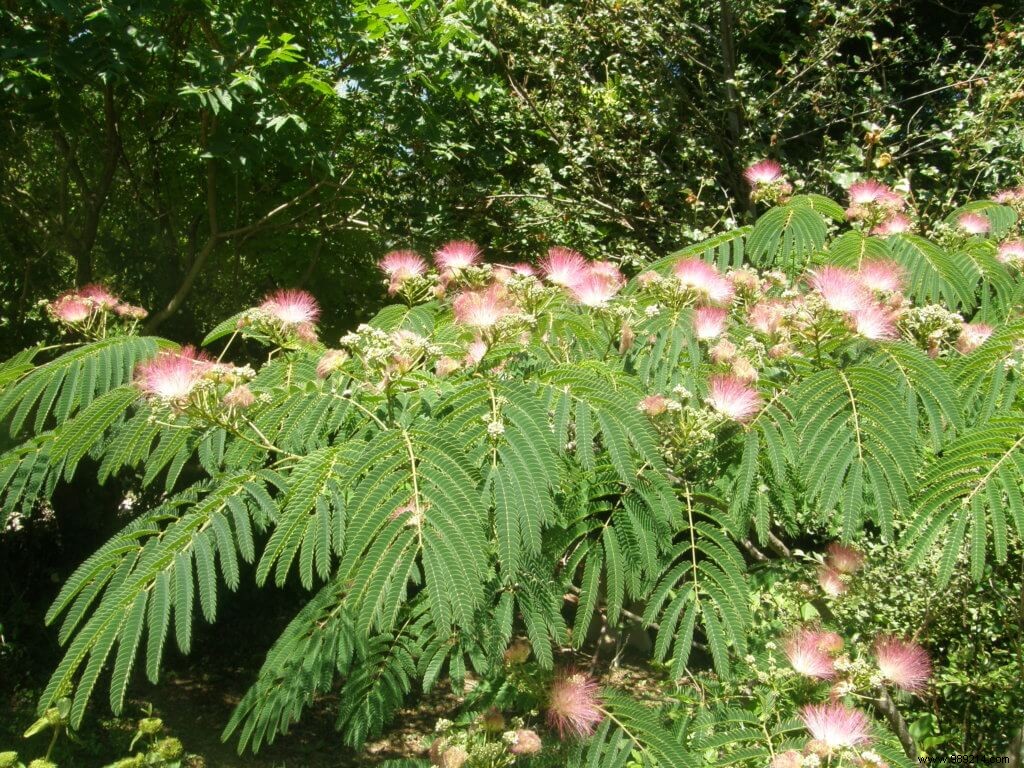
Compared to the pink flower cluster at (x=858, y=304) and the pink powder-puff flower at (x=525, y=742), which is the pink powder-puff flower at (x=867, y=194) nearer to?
the pink flower cluster at (x=858, y=304)

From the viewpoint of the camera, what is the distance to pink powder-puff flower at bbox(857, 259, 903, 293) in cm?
218

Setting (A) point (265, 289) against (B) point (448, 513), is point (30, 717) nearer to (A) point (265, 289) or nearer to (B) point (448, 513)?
(A) point (265, 289)

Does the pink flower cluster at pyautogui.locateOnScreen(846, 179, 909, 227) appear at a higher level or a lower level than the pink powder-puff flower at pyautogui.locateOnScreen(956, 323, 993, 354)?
higher

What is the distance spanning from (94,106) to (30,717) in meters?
4.87

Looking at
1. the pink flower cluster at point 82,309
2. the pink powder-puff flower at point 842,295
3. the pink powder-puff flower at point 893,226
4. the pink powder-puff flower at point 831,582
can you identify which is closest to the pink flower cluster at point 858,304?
the pink powder-puff flower at point 842,295

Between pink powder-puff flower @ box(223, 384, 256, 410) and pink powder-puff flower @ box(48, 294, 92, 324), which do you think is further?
pink powder-puff flower @ box(48, 294, 92, 324)

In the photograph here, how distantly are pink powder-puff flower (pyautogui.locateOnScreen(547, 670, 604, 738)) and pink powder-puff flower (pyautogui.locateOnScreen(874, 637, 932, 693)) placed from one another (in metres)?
0.87

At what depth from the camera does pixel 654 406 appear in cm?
185

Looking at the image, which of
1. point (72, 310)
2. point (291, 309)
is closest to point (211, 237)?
point (72, 310)

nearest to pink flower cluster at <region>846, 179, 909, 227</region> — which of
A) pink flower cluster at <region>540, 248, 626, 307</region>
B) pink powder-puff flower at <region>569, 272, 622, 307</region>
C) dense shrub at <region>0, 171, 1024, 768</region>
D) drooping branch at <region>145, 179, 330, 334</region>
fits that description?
dense shrub at <region>0, 171, 1024, 768</region>

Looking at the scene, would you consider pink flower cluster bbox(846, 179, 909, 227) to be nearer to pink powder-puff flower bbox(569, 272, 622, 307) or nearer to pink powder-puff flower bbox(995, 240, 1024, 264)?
pink powder-puff flower bbox(995, 240, 1024, 264)

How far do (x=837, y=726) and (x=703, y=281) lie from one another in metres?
1.26

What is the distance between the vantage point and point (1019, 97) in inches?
204

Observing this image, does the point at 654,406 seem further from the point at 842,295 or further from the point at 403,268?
the point at 403,268
